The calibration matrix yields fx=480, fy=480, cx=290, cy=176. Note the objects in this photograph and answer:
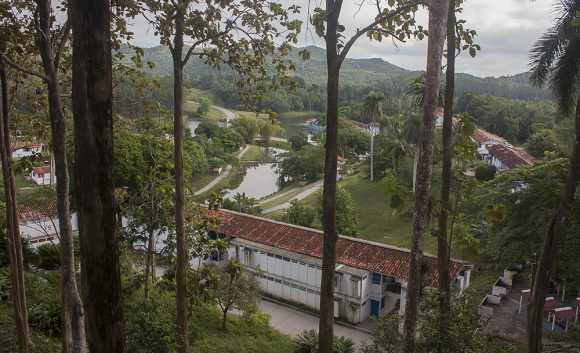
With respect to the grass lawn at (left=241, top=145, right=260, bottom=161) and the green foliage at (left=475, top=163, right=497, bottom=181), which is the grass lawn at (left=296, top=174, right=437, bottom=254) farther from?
the grass lawn at (left=241, top=145, right=260, bottom=161)

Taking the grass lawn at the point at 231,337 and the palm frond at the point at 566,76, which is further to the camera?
the grass lawn at the point at 231,337

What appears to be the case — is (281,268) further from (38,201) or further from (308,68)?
(308,68)

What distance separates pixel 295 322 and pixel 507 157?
27.8 meters

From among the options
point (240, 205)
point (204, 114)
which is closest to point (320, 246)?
point (240, 205)

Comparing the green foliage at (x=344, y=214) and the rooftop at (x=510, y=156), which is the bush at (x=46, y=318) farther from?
the rooftop at (x=510, y=156)

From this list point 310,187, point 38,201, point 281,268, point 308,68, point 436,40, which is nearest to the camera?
point 436,40

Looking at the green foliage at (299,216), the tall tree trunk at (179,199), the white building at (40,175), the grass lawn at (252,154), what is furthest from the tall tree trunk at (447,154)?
the grass lawn at (252,154)

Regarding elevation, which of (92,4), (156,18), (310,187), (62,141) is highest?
(156,18)

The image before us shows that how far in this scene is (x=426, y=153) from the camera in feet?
17.4

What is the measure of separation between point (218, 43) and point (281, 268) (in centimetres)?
1326

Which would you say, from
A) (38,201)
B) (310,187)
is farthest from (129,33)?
(310,187)

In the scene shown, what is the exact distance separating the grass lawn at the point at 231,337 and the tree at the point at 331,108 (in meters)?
8.00

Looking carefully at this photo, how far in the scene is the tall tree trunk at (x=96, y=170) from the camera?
3434 millimetres

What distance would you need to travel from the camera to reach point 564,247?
535 inches
